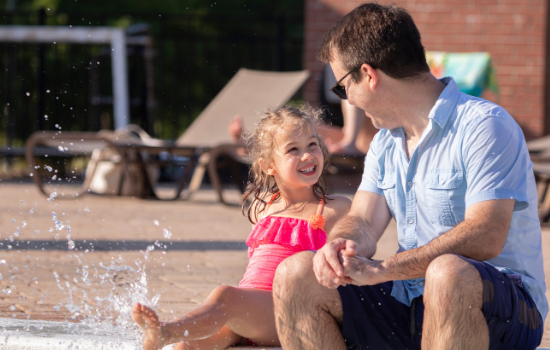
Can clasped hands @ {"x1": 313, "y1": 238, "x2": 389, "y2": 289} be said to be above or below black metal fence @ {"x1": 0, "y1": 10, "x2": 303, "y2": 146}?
above

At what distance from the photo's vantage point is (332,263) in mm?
2070

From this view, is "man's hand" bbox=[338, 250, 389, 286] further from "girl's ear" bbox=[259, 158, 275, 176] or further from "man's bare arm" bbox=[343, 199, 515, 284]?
"girl's ear" bbox=[259, 158, 275, 176]

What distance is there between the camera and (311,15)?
1052cm

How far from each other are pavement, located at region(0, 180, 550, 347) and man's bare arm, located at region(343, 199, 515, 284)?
106 centimetres

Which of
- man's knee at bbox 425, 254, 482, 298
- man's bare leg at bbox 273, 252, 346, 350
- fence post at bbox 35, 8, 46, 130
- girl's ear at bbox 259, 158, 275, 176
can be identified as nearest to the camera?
man's knee at bbox 425, 254, 482, 298

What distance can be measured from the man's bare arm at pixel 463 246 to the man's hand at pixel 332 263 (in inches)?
1.2

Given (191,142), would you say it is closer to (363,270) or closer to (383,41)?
(383,41)

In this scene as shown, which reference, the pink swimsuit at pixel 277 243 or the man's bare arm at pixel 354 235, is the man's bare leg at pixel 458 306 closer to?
the man's bare arm at pixel 354 235

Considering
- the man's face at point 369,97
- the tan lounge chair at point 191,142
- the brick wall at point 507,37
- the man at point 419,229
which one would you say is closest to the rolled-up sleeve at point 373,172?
the man at point 419,229

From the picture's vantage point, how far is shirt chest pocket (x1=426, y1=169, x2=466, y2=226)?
2.21m

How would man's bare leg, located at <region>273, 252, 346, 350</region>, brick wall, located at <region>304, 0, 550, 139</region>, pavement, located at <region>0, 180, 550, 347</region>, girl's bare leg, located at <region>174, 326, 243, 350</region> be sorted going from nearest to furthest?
man's bare leg, located at <region>273, 252, 346, 350</region> → girl's bare leg, located at <region>174, 326, 243, 350</region> → pavement, located at <region>0, 180, 550, 347</region> → brick wall, located at <region>304, 0, 550, 139</region>

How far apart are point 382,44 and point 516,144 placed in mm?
536

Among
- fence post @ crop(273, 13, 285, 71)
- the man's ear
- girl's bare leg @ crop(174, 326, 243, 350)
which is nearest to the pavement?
girl's bare leg @ crop(174, 326, 243, 350)

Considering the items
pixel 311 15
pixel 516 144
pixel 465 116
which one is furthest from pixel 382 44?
pixel 311 15
